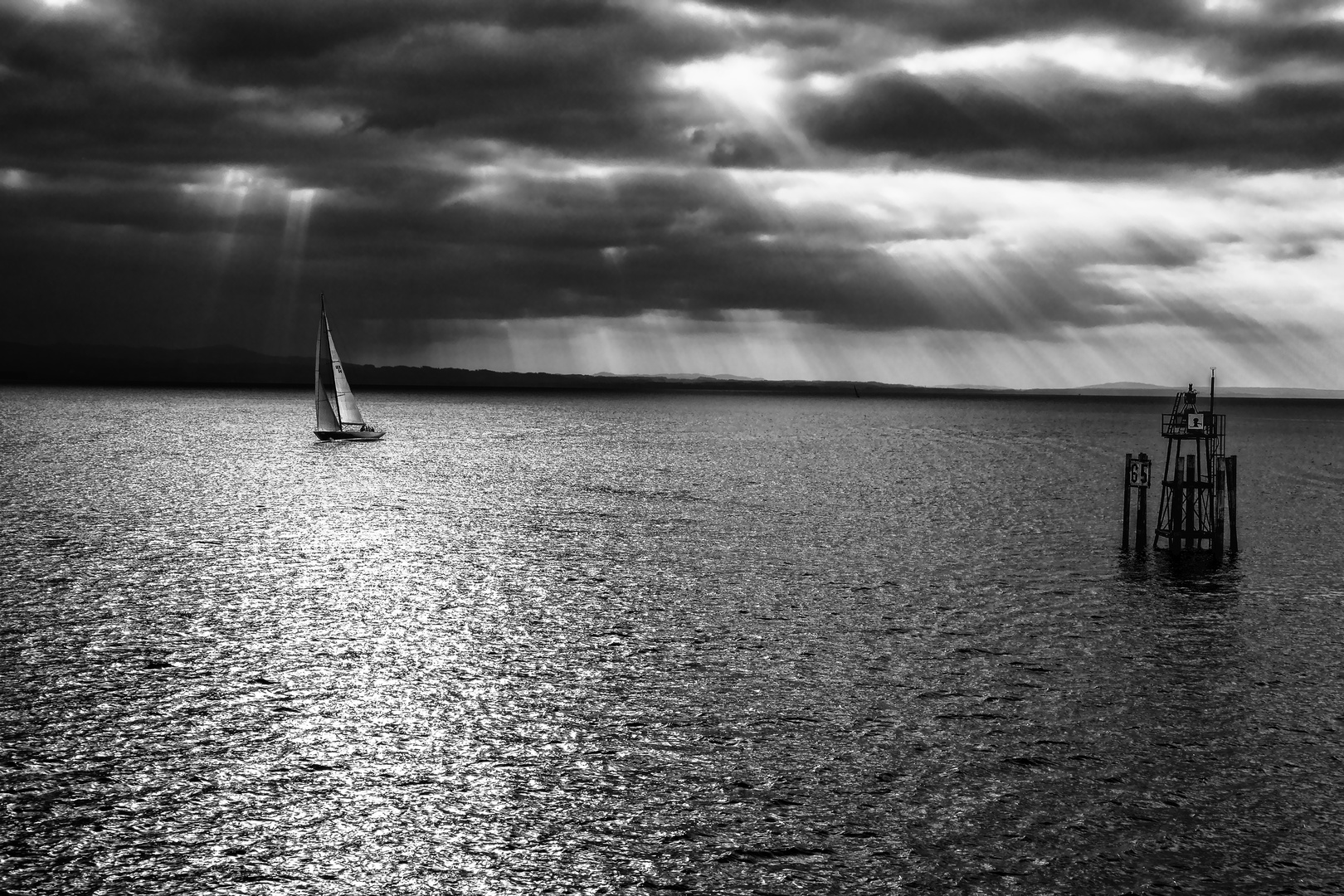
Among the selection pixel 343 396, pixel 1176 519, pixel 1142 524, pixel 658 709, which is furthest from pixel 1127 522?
pixel 343 396

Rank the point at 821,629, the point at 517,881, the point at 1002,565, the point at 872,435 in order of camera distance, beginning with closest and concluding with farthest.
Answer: the point at 517,881 < the point at 821,629 < the point at 1002,565 < the point at 872,435

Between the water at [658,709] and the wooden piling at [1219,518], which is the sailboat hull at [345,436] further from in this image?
the wooden piling at [1219,518]

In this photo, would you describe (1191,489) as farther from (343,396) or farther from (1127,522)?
(343,396)

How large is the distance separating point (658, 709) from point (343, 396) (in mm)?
95812

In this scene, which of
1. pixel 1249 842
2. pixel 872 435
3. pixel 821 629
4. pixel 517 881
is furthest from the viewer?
pixel 872 435

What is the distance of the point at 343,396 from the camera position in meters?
112

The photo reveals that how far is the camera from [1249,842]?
642 inches

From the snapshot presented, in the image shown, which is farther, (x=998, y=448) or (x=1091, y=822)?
(x=998, y=448)

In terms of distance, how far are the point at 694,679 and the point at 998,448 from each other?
4524 inches

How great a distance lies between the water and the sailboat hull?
60988 millimetres

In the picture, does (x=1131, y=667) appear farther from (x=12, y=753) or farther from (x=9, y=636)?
(x=9, y=636)

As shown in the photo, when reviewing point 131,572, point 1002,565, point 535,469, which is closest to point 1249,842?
point 1002,565

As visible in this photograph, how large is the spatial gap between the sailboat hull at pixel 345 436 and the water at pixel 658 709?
200ft

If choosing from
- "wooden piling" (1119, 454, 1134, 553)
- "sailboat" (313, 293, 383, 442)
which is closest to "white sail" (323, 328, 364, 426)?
"sailboat" (313, 293, 383, 442)
